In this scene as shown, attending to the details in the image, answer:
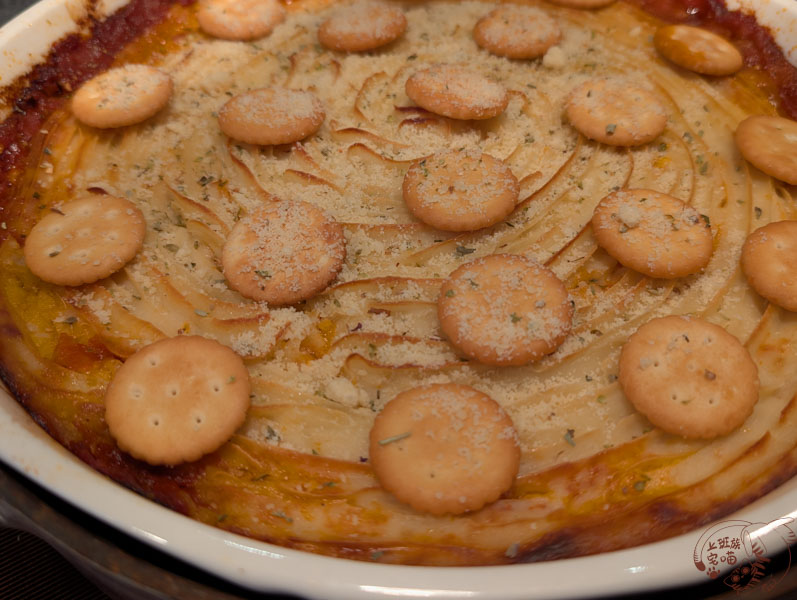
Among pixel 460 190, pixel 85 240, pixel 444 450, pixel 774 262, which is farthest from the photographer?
pixel 460 190

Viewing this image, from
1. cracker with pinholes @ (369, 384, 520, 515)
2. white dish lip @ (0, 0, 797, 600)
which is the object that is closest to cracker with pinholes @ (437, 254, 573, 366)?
cracker with pinholes @ (369, 384, 520, 515)

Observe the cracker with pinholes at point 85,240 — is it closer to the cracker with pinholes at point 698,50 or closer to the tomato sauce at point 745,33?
the cracker with pinholes at point 698,50

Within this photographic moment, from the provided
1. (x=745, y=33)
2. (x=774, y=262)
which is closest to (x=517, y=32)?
(x=745, y=33)

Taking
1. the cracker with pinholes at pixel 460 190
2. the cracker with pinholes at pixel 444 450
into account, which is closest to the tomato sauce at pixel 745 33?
the cracker with pinholes at pixel 460 190

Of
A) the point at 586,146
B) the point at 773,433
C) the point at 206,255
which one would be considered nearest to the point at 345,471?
the point at 206,255

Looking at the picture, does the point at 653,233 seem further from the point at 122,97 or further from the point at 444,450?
the point at 122,97

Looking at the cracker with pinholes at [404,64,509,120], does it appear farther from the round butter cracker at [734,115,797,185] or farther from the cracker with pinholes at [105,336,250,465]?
the cracker with pinholes at [105,336,250,465]

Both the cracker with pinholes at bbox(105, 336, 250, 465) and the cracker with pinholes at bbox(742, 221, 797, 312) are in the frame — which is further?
the cracker with pinholes at bbox(742, 221, 797, 312)
